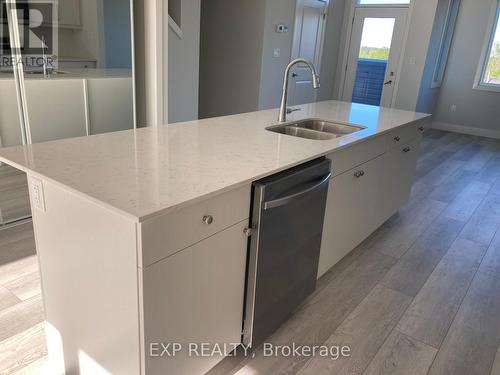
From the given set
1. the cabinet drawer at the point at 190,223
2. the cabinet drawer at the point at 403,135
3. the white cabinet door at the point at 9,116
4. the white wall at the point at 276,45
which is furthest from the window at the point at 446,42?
the cabinet drawer at the point at 190,223

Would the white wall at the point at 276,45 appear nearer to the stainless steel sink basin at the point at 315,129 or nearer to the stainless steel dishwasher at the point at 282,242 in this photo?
the stainless steel sink basin at the point at 315,129

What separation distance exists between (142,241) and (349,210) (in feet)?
5.03

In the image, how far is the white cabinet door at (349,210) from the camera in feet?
7.11

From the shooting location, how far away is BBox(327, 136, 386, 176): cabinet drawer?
6.73 ft

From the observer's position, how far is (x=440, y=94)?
7.46 metres

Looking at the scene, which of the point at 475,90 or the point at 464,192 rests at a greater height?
the point at 475,90

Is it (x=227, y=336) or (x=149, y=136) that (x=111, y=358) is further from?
(x=149, y=136)

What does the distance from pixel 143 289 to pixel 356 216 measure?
166 centimetres

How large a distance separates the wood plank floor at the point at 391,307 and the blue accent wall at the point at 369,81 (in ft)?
13.0

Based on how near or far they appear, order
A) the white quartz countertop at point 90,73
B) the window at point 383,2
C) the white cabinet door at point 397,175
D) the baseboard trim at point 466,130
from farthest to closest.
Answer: the baseboard trim at point 466,130 → the window at point 383,2 → the white quartz countertop at point 90,73 → the white cabinet door at point 397,175

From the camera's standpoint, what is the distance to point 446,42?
273 inches

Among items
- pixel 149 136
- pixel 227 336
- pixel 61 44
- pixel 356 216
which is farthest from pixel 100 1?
pixel 227 336

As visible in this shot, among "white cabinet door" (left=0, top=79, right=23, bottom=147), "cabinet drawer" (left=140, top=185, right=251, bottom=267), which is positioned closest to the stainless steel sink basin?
Result: "cabinet drawer" (left=140, top=185, right=251, bottom=267)

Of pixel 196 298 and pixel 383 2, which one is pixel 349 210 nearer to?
pixel 196 298
